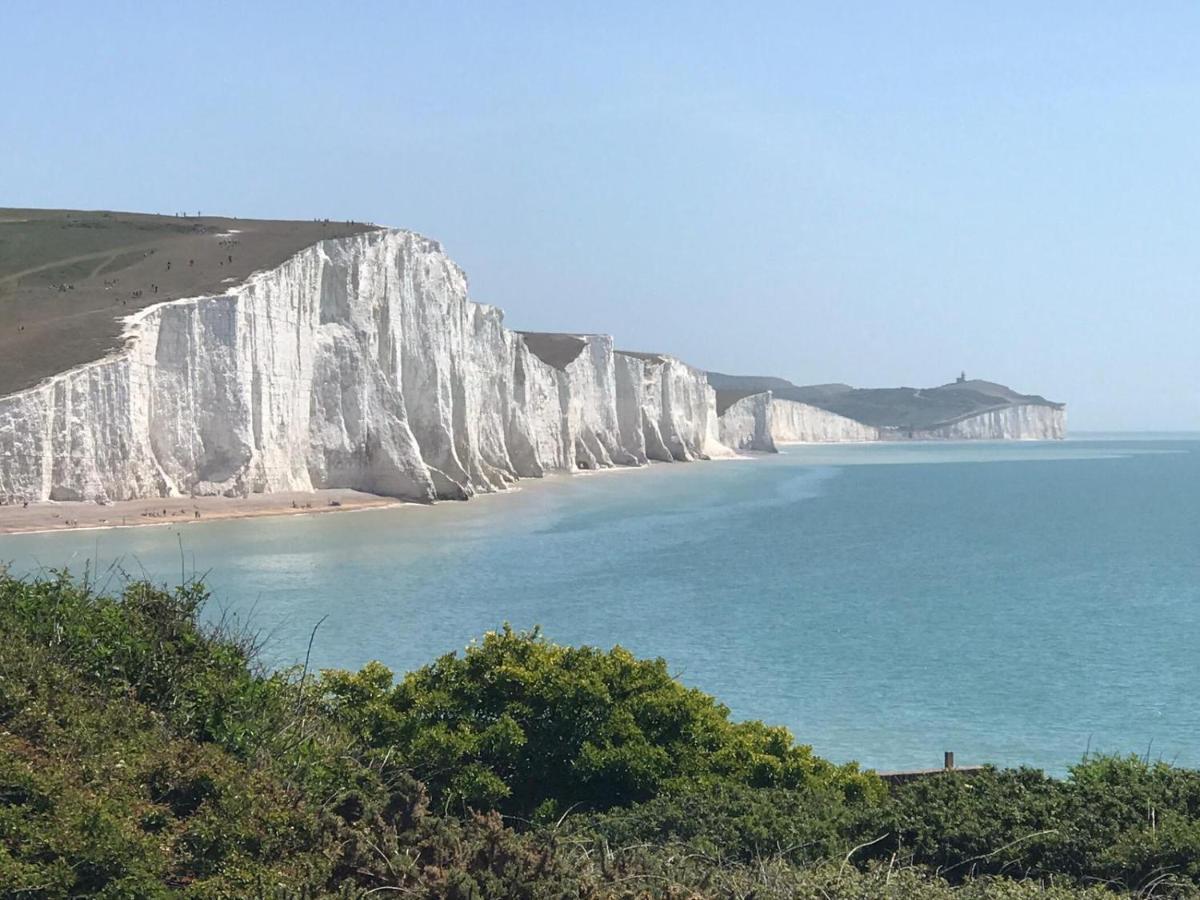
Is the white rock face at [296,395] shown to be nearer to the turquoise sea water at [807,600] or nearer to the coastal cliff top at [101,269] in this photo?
the coastal cliff top at [101,269]

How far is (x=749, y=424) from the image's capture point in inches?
6152

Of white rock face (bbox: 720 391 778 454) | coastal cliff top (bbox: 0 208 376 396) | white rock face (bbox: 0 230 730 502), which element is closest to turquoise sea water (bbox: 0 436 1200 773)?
white rock face (bbox: 0 230 730 502)

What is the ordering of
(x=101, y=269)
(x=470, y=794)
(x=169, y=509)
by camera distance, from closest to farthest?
(x=470, y=794) < (x=169, y=509) < (x=101, y=269)

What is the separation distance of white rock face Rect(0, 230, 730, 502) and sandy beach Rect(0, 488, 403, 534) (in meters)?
0.70

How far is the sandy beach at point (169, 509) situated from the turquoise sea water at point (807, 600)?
1.31 meters

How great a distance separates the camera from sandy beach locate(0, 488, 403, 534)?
41656 mm

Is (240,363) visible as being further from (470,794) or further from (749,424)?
(749,424)

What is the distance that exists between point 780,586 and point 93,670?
28087mm

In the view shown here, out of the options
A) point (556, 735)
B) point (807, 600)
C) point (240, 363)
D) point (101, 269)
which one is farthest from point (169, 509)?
point (556, 735)

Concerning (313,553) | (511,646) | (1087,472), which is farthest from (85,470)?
(1087,472)

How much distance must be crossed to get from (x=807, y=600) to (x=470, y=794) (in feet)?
76.7

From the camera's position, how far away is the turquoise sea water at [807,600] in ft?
65.4

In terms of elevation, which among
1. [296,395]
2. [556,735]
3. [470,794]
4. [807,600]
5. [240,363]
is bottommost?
[807,600]

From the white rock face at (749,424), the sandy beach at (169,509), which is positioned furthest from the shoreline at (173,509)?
the white rock face at (749,424)
